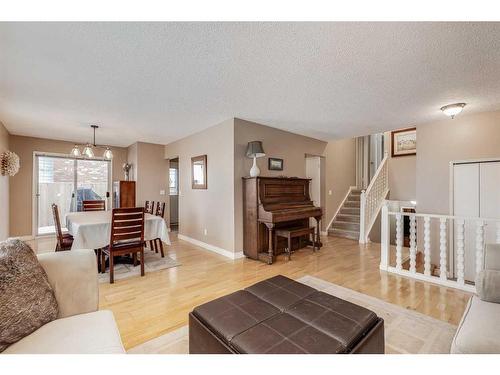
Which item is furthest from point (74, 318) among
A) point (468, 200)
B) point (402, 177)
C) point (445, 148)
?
point (402, 177)

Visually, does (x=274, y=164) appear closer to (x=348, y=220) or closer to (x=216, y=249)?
(x=216, y=249)

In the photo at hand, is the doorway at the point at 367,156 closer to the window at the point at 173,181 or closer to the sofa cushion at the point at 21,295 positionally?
the window at the point at 173,181

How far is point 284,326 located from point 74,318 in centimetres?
113

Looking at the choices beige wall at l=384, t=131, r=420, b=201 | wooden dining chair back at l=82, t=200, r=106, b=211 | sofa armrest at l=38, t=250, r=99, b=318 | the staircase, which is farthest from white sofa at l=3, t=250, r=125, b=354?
beige wall at l=384, t=131, r=420, b=201

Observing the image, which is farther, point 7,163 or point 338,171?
point 338,171

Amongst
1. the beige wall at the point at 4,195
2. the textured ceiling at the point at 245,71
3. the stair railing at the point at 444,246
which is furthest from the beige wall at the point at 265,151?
the beige wall at the point at 4,195

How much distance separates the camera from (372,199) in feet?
17.6

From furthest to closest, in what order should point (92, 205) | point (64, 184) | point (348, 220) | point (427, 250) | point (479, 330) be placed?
point (348, 220) < point (64, 184) < point (92, 205) < point (427, 250) < point (479, 330)

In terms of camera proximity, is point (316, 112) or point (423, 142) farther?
point (423, 142)

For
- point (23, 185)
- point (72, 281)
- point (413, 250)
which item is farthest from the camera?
point (23, 185)

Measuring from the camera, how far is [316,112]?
353 centimetres

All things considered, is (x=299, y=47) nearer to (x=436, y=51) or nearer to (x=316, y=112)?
(x=436, y=51)

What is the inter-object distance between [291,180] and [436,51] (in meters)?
2.67
